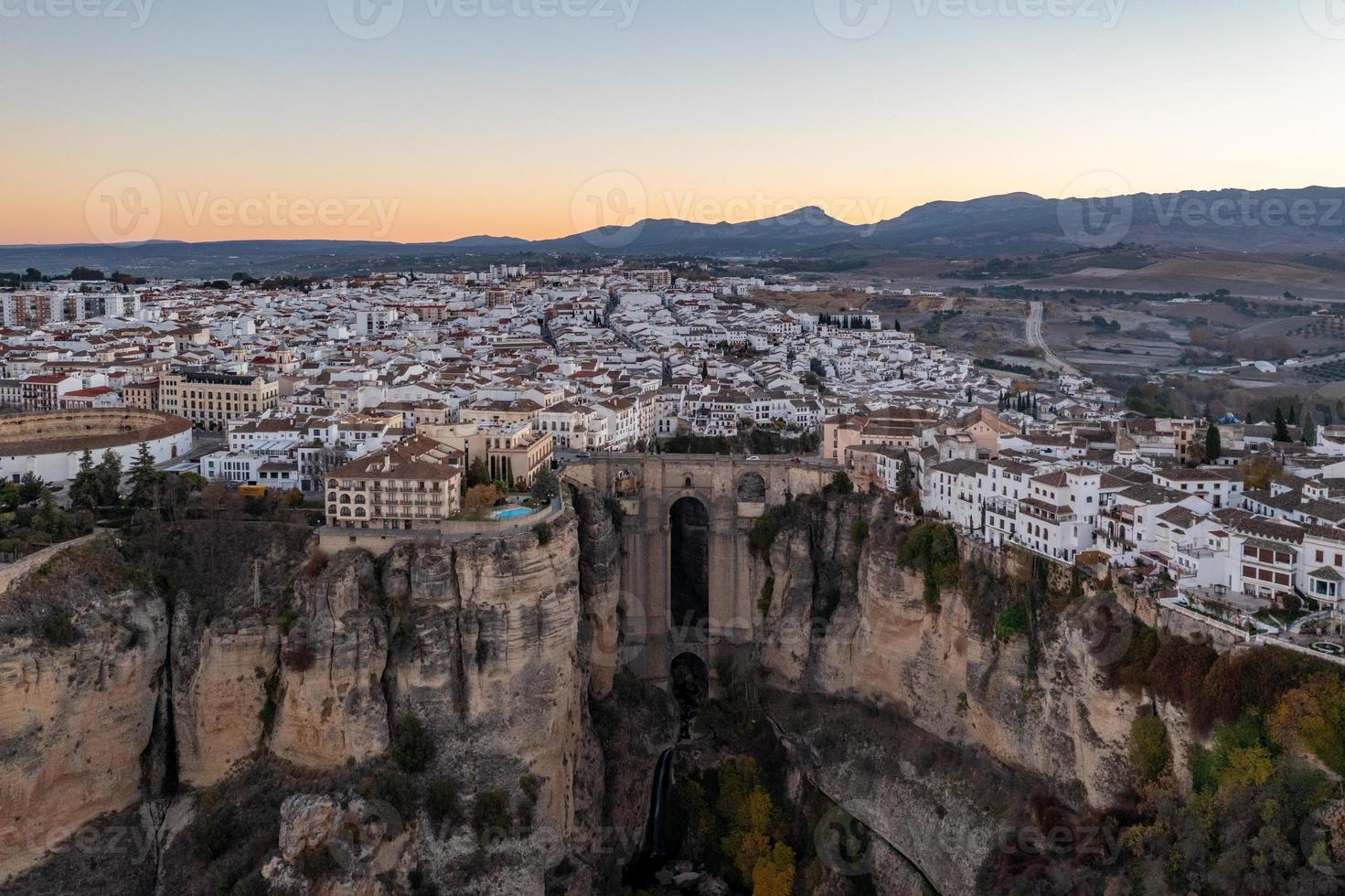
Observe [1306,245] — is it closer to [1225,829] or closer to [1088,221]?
[1088,221]

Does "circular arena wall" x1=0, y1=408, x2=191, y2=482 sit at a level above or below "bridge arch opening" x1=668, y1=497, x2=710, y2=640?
above

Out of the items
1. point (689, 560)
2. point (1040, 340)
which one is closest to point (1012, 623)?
point (689, 560)

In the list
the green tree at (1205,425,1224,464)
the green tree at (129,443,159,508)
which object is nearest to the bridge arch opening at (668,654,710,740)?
the green tree at (129,443,159,508)

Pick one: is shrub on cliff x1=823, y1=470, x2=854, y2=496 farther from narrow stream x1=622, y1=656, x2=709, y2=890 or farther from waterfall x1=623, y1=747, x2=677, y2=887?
waterfall x1=623, y1=747, x2=677, y2=887

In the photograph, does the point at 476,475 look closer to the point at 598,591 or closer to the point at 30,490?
the point at 598,591

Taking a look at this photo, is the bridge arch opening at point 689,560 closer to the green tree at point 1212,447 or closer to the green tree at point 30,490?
the green tree at point 1212,447

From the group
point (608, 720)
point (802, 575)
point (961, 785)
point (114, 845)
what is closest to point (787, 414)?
point (802, 575)
